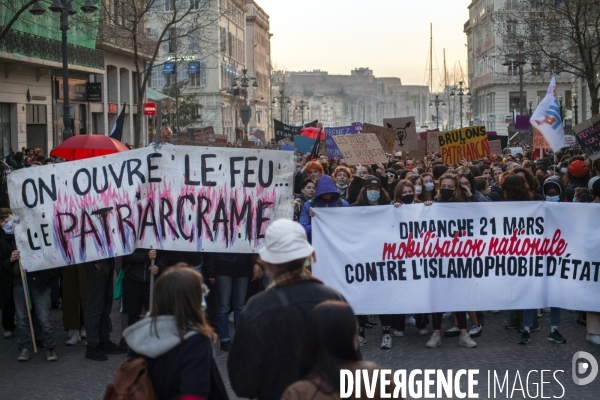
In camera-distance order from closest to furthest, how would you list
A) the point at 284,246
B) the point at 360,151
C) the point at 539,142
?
the point at 284,246 → the point at 360,151 → the point at 539,142

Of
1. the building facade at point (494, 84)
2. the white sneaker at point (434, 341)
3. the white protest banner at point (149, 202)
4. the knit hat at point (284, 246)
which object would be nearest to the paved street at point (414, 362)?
the white sneaker at point (434, 341)

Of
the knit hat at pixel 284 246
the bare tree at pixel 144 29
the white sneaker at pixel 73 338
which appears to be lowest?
the white sneaker at pixel 73 338

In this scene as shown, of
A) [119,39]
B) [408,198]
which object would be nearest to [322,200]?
[408,198]

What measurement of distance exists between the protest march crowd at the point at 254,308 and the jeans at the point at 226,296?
1 cm

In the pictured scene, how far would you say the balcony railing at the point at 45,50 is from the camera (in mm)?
28891

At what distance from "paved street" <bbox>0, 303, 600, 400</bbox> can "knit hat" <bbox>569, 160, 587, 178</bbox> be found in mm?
2813

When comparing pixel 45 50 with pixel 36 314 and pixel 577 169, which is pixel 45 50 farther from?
pixel 36 314

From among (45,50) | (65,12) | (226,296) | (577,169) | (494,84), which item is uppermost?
(494,84)

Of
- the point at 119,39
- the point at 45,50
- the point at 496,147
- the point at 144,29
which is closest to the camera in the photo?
the point at 496,147

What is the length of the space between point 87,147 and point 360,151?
7258 millimetres

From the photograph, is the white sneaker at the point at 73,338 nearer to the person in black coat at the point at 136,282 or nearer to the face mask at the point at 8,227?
the person in black coat at the point at 136,282

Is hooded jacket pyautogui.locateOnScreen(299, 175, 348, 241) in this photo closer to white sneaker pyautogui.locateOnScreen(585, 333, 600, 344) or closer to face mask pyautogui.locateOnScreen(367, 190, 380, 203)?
face mask pyautogui.locateOnScreen(367, 190, 380, 203)

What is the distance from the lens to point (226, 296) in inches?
368

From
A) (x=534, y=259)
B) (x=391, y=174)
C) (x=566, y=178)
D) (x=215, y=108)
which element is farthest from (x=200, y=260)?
(x=215, y=108)
